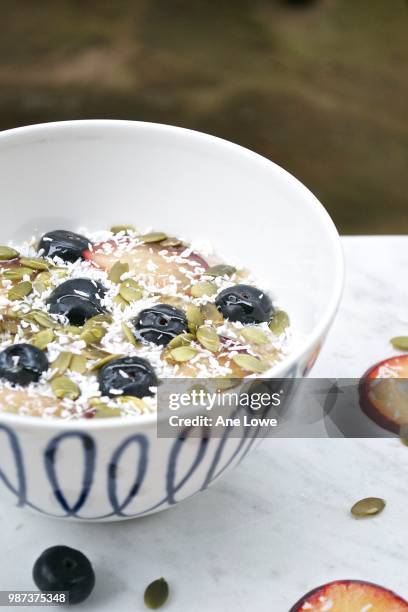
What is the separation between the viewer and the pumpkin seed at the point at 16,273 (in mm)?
1102

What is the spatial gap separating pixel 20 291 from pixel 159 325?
0.19 metres

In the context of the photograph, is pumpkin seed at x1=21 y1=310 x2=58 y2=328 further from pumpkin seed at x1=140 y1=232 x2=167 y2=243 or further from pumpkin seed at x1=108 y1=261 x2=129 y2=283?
pumpkin seed at x1=140 y1=232 x2=167 y2=243

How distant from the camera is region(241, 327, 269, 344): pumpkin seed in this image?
104cm

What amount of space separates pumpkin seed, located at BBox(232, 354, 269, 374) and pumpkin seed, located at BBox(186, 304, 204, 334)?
70 mm

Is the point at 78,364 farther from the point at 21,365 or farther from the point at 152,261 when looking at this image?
the point at 152,261

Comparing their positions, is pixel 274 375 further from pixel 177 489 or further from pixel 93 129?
pixel 93 129

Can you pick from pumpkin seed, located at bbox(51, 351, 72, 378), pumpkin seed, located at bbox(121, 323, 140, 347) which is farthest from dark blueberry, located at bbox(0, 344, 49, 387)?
pumpkin seed, located at bbox(121, 323, 140, 347)

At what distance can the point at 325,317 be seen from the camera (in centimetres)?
88

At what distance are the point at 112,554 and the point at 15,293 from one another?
0.33 metres

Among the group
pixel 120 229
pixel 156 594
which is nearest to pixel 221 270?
pixel 120 229

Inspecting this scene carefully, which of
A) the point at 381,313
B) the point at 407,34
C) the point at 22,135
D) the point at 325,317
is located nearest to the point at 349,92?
the point at 407,34

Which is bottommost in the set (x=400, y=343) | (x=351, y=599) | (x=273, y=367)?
(x=351, y=599)

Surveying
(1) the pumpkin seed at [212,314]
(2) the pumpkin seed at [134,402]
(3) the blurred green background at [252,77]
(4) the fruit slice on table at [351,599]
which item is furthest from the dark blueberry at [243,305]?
(3) the blurred green background at [252,77]

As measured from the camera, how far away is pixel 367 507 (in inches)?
40.0
